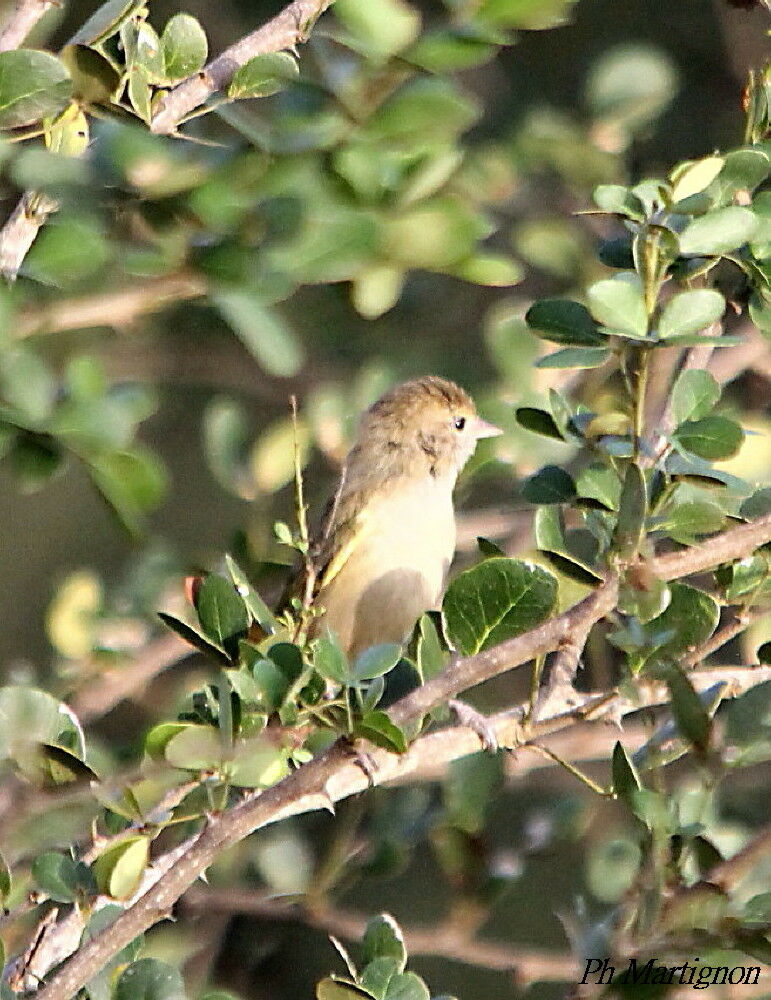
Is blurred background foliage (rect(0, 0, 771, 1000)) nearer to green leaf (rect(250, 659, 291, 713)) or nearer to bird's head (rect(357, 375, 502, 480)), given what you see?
bird's head (rect(357, 375, 502, 480))

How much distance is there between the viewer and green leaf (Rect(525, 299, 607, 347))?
68.4 inches

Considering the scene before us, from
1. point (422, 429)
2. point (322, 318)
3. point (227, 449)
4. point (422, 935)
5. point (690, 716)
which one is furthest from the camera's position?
point (422, 429)

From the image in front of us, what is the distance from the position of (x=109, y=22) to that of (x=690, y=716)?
3.29 feet

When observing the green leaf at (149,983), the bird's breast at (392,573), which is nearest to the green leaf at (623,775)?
the green leaf at (149,983)

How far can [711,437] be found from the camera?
5.62ft

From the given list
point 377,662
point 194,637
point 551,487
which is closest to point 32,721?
point 194,637

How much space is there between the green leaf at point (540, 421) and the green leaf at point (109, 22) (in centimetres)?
65

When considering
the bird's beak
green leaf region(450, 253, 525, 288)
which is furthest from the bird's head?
green leaf region(450, 253, 525, 288)

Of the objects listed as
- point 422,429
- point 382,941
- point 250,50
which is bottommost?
point 422,429

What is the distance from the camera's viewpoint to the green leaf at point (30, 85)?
1.66 metres

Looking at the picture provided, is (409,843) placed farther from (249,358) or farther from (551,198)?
(249,358)

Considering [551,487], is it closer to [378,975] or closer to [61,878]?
[378,975]

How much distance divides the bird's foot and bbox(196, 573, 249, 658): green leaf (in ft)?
0.99

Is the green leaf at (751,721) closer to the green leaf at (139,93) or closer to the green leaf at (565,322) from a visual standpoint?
the green leaf at (565,322)
